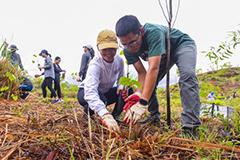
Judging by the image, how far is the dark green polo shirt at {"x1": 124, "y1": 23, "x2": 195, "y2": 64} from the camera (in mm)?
1582

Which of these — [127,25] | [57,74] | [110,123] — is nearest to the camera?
[110,123]

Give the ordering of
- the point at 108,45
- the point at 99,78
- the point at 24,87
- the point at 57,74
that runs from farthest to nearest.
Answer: the point at 57,74 → the point at 24,87 → the point at 99,78 → the point at 108,45

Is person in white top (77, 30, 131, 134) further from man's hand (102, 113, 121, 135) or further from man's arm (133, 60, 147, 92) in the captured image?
man's arm (133, 60, 147, 92)

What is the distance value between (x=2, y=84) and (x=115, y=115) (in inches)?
82.3

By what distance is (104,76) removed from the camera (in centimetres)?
205

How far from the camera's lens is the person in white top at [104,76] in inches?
62.7

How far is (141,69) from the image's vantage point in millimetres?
2094

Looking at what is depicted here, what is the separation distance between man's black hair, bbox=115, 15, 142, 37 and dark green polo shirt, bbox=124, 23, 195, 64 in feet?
0.56

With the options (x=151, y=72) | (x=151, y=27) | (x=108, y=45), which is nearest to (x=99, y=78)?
(x=108, y=45)

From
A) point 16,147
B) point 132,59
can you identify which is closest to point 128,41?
point 132,59

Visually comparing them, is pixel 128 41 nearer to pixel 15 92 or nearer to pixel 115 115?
pixel 115 115

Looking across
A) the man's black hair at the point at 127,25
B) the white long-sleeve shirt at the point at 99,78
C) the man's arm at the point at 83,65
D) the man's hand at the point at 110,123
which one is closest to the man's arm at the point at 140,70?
the white long-sleeve shirt at the point at 99,78

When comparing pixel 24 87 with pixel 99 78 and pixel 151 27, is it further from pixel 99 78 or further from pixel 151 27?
pixel 151 27

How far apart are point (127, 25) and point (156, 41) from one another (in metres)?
0.31
